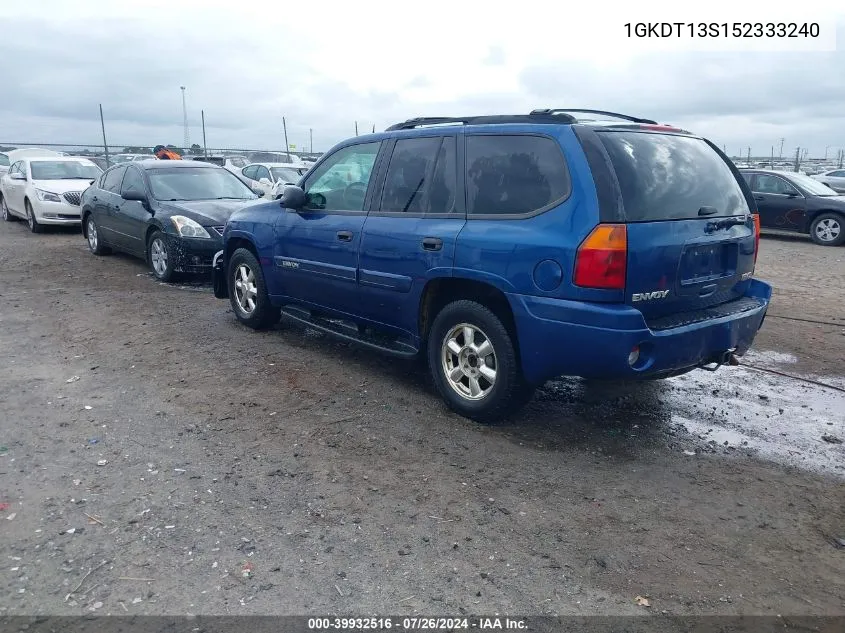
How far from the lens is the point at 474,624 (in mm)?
2725

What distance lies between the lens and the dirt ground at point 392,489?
9.61 feet

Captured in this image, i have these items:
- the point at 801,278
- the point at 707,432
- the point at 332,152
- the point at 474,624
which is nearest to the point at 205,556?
the point at 474,624

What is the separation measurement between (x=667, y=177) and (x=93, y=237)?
1015cm

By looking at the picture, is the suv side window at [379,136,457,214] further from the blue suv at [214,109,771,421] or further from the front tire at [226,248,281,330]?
the front tire at [226,248,281,330]

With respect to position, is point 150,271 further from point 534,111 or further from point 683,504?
point 683,504

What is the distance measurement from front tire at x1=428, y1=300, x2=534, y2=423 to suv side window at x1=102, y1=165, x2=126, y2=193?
7801 millimetres

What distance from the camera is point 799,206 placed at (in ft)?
46.7

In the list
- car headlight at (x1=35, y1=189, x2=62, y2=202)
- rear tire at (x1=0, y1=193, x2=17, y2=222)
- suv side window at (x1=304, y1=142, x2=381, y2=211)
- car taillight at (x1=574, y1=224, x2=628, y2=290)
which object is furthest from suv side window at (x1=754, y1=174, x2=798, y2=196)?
rear tire at (x1=0, y1=193, x2=17, y2=222)

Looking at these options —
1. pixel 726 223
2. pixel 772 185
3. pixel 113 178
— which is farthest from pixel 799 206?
pixel 113 178

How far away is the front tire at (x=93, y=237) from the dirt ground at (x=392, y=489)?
5480mm

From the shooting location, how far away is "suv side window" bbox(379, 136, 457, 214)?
187 inches

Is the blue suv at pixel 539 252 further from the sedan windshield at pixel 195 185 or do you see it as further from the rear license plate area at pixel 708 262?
the sedan windshield at pixel 195 185

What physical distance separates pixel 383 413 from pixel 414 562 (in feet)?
5.85

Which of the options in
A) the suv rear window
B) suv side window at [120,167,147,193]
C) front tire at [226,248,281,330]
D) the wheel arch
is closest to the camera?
the suv rear window
